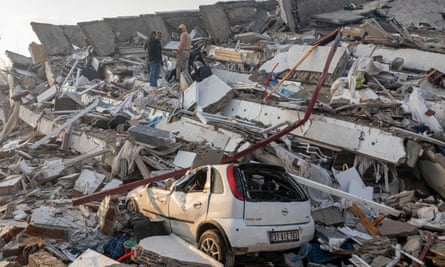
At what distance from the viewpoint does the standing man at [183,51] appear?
15156 mm

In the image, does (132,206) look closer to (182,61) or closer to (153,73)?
(182,61)

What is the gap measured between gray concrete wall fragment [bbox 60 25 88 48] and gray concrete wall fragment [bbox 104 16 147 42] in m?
1.70

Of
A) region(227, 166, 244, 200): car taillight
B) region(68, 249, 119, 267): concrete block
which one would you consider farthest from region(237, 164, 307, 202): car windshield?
region(68, 249, 119, 267): concrete block

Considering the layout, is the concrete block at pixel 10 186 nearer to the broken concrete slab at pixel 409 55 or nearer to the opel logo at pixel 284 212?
the opel logo at pixel 284 212

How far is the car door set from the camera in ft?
21.4

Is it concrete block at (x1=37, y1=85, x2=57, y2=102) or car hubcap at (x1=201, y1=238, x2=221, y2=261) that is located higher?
car hubcap at (x1=201, y1=238, x2=221, y2=261)

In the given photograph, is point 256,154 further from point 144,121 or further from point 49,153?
point 49,153

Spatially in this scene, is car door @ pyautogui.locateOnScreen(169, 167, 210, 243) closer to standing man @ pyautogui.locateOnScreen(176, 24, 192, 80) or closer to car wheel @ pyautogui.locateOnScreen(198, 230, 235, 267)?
car wheel @ pyautogui.locateOnScreen(198, 230, 235, 267)

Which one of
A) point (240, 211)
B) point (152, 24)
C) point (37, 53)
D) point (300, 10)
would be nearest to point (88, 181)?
point (240, 211)

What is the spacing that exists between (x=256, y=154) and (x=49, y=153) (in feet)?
21.8

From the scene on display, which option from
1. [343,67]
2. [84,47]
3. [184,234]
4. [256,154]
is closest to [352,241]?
[184,234]

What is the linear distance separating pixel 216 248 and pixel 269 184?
127cm

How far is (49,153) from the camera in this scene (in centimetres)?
1321

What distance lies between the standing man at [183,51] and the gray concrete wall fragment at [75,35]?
315 inches
